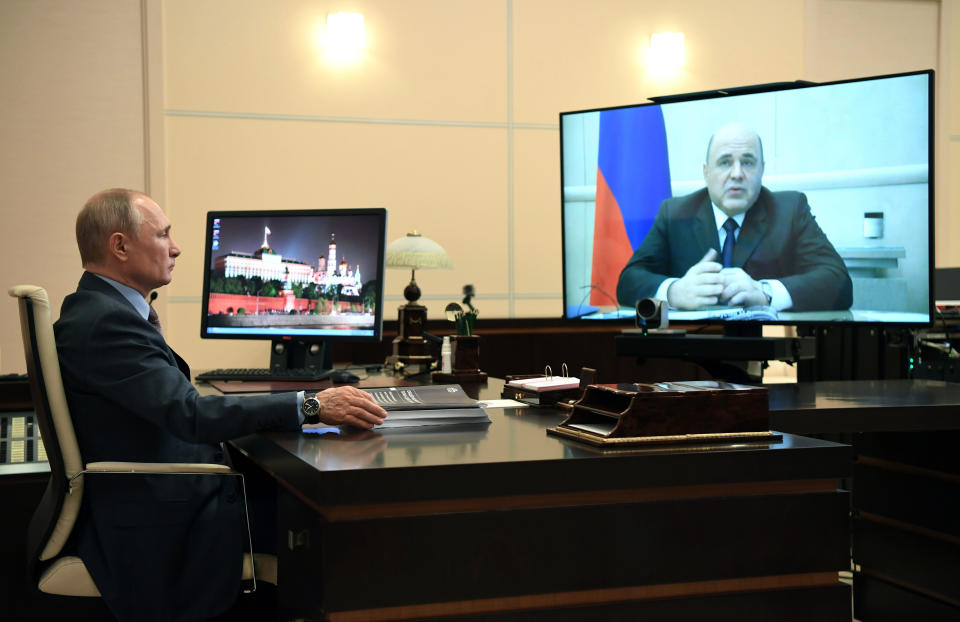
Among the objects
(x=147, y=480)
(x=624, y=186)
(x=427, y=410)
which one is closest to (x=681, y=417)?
(x=427, y=410)

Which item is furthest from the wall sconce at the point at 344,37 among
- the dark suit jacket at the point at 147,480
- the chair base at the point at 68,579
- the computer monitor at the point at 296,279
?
the chair base at the point at 68,579

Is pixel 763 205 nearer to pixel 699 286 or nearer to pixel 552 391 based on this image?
pixel 699 286

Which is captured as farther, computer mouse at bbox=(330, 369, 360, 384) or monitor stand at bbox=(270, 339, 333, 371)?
monitor stand at bbox=(270, 339, 333, 371)

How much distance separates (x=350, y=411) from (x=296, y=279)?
1.34m

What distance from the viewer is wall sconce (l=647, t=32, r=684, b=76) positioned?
5.34m

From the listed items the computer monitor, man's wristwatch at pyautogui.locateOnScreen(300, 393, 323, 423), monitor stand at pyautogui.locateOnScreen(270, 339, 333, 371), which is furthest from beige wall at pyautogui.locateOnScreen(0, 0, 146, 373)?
man's wristwatch at pyautogui.locateOnScreen(300, 393, 323, 423)

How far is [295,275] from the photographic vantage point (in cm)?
307

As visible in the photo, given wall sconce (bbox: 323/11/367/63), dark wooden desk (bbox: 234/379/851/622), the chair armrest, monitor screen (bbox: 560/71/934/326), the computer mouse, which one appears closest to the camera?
dark wooden desk (bbox: 234/379/851/622)

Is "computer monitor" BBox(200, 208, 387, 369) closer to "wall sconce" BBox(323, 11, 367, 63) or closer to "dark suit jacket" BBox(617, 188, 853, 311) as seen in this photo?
"dark suit jacket" BBox(617, 188, 853, 311)

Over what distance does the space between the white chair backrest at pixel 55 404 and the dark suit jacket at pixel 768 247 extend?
2147 millimetres

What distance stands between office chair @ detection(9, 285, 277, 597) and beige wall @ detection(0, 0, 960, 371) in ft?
9.89

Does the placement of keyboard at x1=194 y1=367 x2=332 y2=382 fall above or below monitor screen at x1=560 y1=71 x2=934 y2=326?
below

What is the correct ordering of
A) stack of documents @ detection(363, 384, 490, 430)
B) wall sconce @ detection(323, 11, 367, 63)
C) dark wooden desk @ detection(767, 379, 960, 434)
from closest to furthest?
stack of documents @ detection(363, 384, 490, 430)
dark wooden desk @ detection(767, 379, 960, 434)
wall sconce @ detection(323, 11, 367, 63)

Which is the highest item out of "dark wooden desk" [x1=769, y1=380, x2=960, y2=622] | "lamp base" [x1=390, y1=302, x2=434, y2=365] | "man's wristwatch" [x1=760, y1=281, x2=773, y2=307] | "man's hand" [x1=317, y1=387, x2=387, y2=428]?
"man's wristwatch" [x1=760, y1=281, x2=773, y2=307]
